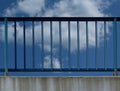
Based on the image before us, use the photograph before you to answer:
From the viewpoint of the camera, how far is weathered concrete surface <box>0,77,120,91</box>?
5836mm

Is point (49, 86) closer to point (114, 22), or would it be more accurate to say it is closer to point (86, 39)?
point (86, 39)

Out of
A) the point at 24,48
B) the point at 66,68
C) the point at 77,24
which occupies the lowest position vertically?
the point at 66,68

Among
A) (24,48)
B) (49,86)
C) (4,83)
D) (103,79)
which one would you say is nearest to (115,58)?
(103,79)

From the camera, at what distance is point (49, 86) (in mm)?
5871

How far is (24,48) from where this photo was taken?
6.25m

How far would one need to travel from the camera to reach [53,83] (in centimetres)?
586

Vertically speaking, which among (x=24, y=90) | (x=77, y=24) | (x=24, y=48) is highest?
(x=77, y=24)

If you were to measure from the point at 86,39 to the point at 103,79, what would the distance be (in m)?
0.93

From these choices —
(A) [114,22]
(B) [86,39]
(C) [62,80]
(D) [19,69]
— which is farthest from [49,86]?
(A) [114,22]

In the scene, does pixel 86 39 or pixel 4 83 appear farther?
pixel 86 39

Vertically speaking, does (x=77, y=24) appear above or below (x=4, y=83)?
above

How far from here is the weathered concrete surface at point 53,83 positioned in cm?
584

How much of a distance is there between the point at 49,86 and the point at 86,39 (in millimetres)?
1256

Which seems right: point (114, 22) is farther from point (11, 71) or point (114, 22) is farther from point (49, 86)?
point (11, 71)
